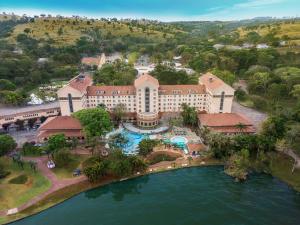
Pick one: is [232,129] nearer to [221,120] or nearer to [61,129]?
[221,120]

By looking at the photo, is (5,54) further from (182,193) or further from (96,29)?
(182,193)

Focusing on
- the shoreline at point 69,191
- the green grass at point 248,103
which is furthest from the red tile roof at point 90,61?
the shoreline at point 69,191

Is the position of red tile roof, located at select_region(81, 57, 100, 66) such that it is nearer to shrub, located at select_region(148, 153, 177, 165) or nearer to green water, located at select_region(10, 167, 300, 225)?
shrub, located at select_region(148, 153, 177, 165)

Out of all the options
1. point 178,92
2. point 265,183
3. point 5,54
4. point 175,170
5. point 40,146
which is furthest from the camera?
point 5,54

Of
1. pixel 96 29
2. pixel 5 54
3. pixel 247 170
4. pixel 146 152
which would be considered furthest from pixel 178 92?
pixel 96 29

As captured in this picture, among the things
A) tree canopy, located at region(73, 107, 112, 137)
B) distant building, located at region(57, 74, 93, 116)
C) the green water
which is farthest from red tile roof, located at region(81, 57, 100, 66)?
the green water

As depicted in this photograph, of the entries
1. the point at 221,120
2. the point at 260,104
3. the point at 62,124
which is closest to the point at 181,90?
the point at 221,120

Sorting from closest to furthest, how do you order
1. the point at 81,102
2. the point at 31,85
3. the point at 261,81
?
the point at 81,102 < the point at 261,81 < the point at 31,85
